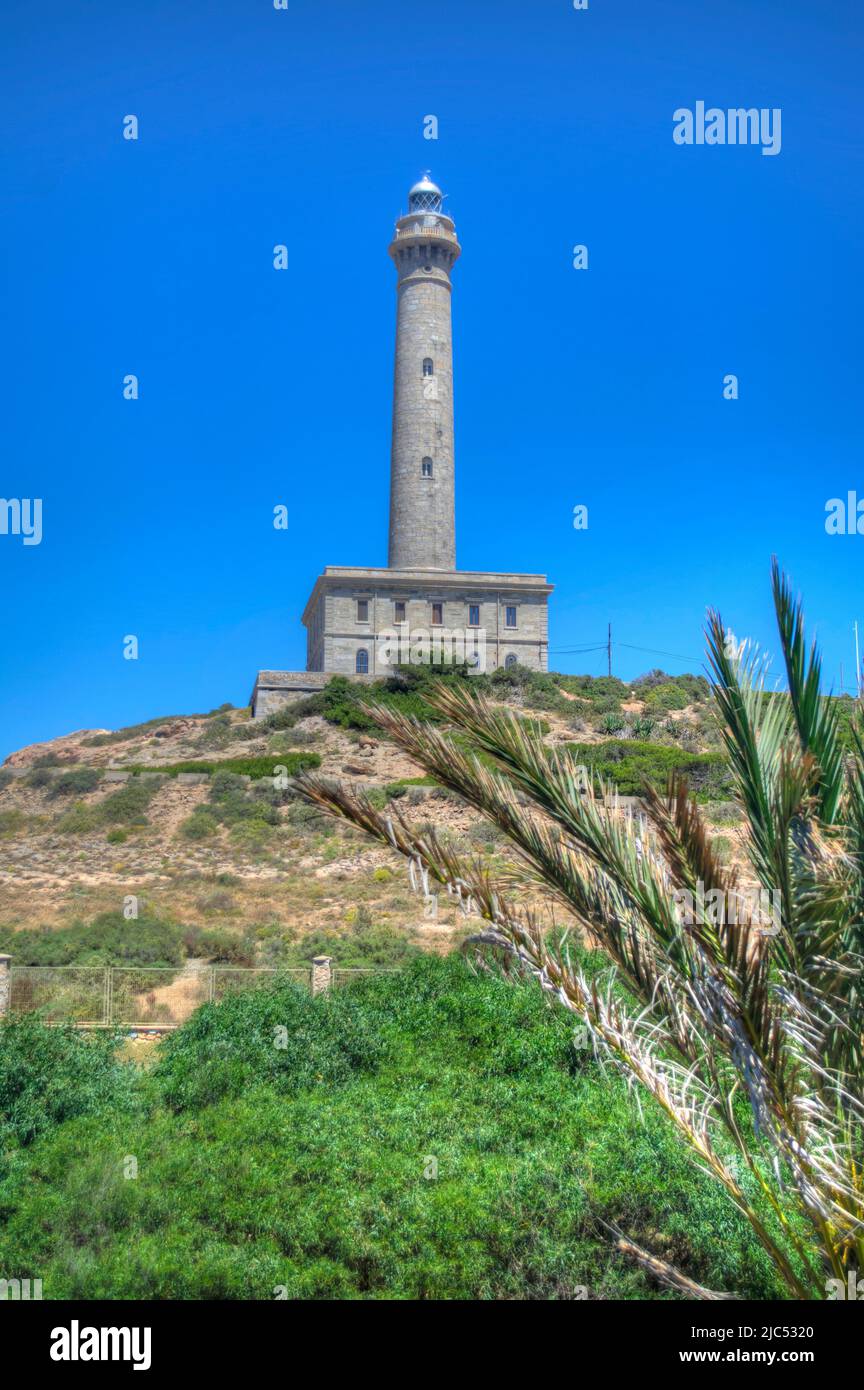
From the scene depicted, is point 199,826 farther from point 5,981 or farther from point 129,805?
point 5,981

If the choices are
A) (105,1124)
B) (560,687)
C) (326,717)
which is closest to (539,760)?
(105,1124)

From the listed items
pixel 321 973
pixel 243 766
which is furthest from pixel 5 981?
pixel 243 766

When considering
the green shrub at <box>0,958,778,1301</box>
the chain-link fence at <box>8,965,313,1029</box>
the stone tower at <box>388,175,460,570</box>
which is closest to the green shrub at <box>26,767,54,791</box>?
the stone tower at <box>388,175,460,570</box>

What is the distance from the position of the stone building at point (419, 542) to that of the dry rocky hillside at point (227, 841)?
189 inches

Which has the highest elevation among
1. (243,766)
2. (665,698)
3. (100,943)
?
(665,698)

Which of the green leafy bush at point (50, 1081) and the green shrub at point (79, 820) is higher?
the green shrub at point (79, 820)

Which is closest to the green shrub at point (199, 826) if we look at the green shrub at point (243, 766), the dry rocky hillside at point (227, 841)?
the dry rocky hillside at point (227, 841)

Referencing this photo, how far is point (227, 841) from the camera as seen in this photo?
32.3 m

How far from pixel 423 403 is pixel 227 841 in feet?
70.6

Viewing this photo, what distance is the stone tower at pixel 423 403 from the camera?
4644 centimetres

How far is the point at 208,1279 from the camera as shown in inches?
324

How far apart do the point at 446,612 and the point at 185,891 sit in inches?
844

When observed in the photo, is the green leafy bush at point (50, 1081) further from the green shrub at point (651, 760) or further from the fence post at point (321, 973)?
the green shrub at point (651, 760)

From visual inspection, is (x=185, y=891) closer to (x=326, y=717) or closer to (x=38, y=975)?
(x=38, y=975)
